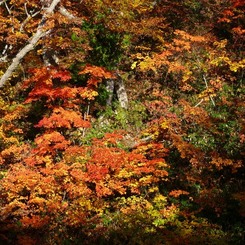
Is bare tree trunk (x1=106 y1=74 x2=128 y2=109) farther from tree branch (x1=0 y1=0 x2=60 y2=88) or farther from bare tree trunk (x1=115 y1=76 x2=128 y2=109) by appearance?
tree branch (x1=0 y1=0 x2=60 y2=88)

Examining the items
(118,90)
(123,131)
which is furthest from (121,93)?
(123,131)

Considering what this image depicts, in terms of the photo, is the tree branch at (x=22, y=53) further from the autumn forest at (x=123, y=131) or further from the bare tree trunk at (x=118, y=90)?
the bare tree trunk at (x=118, y=90)

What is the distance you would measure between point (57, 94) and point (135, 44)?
7.57 meters

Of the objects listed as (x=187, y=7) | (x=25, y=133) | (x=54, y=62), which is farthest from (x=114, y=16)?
(x=187, y=7)

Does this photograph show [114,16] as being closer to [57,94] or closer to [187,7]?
[57,94]

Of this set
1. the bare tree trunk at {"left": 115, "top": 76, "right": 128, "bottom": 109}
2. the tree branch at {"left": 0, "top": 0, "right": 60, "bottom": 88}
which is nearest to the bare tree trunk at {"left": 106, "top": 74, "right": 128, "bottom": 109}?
the bare tree trunk at {"left": 115, "top": 76, "right": 128, "bottom": 109}

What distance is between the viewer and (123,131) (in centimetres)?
1313

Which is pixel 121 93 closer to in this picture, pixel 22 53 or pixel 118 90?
pixel 118 90

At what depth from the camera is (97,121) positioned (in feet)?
48.9

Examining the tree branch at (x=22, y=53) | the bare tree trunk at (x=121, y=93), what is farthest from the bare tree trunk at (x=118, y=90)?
the tree branch at (x=22, y=53)

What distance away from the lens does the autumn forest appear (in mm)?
9094

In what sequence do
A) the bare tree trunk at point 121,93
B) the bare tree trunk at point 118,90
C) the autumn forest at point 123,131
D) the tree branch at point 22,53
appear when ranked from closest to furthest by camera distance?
1. the autumn forest at point 123,131
2. the tree branch at point 22,53
3. the bare tree trunk at point 118,90
4. the bare tree trunk at point 121,93

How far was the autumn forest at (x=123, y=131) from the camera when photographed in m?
9.09

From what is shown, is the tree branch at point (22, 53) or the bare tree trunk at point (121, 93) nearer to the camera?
the tree branch at point (22, 53)
